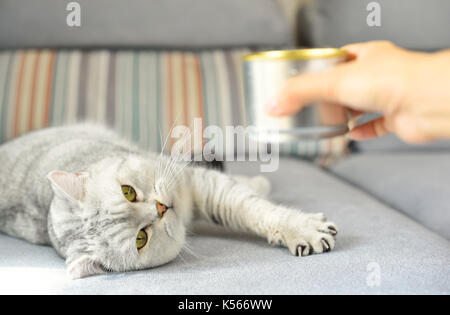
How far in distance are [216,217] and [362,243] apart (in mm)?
403

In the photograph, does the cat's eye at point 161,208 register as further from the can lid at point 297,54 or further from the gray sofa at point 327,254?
the can lid at point 297,54

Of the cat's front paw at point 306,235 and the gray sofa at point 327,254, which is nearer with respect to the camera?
the gray sofa at point 327,254

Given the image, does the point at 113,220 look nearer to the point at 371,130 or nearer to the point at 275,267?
the point at 275,267

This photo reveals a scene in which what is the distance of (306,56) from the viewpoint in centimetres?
67

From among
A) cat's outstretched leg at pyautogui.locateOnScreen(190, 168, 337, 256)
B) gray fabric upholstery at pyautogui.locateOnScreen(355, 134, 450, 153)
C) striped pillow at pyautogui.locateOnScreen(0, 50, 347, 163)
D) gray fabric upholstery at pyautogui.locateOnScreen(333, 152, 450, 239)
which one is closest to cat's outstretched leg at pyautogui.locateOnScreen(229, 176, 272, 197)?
cat's outstretched leg at pyautogui.locateOnScreen(190, 168, 337, 256)

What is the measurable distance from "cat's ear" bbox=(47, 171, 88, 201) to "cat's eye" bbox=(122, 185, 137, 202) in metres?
0.09

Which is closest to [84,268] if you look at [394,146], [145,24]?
[145,24]

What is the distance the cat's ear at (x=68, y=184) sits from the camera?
1.04 meters

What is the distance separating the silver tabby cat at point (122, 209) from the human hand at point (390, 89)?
0.44 meters

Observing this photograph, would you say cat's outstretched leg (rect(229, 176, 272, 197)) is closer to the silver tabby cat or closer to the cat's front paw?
the silver tabby cat

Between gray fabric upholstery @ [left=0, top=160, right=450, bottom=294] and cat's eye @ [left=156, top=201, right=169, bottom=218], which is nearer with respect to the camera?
gray fabric upholstery @ [left=0, top=160, right=450, bottom=294]

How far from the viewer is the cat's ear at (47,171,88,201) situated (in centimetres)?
104

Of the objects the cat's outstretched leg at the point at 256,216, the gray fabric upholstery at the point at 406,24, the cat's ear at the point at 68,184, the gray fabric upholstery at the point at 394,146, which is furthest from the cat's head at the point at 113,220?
the gray fabric upholstery at the point at 406,24

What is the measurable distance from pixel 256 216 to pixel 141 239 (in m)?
0.29
